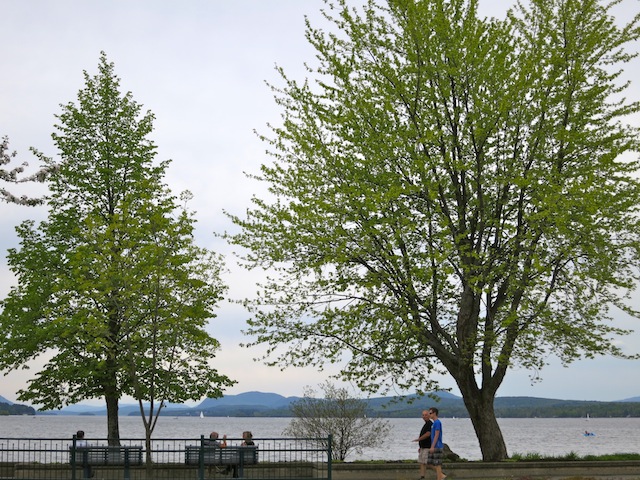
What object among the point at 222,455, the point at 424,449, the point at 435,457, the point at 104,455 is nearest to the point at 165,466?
the point at 104,455

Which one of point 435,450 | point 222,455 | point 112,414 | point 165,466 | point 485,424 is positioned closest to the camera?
point 435,450

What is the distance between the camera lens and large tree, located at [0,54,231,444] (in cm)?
2344

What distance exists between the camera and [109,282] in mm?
22484

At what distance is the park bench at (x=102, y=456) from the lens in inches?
841

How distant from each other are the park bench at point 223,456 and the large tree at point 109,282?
6.89 ft

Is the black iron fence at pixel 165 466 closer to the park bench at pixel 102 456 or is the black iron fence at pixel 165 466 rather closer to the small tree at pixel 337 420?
the park bench at pixel 102 456

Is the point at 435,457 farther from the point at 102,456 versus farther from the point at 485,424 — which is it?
the point at 102,456

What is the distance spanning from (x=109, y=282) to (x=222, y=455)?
227 inches

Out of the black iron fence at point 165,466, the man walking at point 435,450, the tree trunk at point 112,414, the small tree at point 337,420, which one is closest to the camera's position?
the man walking at point 435,450

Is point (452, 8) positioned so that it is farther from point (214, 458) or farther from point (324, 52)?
point (214, 458)

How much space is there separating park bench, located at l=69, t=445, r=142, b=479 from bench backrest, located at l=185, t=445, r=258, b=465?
1.45 meters

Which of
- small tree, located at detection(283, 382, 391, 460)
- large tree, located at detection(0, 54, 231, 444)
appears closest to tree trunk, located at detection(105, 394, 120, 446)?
large tree, located at detection(0, 54, 231, 444)

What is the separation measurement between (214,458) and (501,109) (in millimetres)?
12362

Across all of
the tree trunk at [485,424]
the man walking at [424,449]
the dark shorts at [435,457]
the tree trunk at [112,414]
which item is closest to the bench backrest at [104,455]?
the tree trunk at [112,414]
